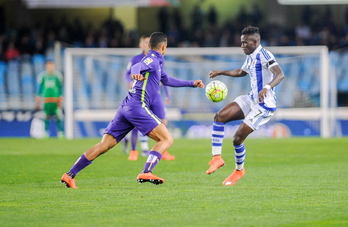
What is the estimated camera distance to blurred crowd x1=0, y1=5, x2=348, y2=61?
1096 inches

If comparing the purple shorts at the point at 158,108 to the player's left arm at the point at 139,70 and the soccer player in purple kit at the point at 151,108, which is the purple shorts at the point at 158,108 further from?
the player's left arm at the point at 139,70

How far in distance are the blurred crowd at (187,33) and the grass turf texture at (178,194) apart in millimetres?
14365

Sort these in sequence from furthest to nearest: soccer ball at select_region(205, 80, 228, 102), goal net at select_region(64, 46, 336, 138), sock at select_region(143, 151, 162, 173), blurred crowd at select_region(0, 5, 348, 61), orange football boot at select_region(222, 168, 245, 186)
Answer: blurred crowd at select_region(0, 5, 348, 61) < goal net at select_region(64, 46, 336, 138) < soccer ball at select_region(205, 80, 228, 102) < orange football boot at select_region(222, 168, 245, 186) < sock at select_region(143, 151, 162, 173)

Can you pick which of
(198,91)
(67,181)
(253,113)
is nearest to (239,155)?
(253,113)

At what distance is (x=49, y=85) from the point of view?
2172 cm

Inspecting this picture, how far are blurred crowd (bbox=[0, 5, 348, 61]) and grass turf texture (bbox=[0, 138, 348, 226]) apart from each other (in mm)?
14365

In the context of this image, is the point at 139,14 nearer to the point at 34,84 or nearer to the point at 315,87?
the point at 34,84

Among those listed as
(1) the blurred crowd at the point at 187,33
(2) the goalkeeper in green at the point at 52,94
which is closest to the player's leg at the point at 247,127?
(2) the goalkeeper in green at the point at 52,94

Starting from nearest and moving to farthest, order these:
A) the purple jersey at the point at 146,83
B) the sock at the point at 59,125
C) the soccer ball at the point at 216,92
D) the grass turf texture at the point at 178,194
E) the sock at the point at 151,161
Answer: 1. the grass turf texture at the point at 178,194
2. the sock at the point at 151,161
3. the purple jersey at the point at 146,83
4. the soccer ball at the point at 216,92
5. the sock at the point at 59,125

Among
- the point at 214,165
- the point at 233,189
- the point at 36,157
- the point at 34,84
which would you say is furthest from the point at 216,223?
the point at 34,84

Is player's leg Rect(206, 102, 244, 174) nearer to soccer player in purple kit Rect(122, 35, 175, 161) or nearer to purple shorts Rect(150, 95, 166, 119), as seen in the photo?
soccer player in purple kit Rect(122, 35, 175, 161)

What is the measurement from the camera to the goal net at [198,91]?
2303 cm

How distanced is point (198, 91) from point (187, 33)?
5.41 m

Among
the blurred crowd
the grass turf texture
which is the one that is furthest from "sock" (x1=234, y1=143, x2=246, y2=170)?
the blurred crowd
